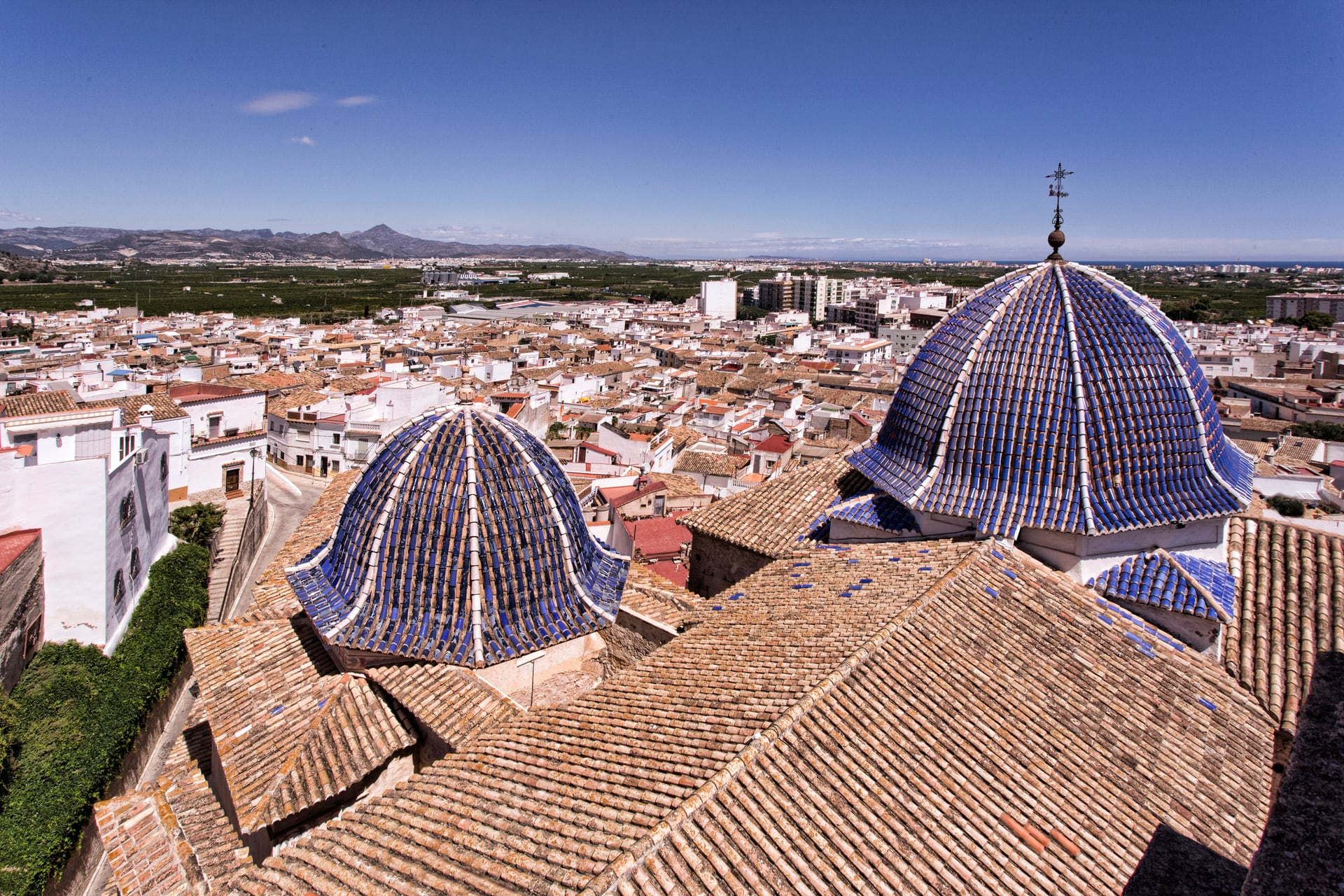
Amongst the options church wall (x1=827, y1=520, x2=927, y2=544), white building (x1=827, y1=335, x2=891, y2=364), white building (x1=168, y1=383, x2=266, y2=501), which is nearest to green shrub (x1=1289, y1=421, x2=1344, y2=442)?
white building (x1=827, y1=335, x2=891, y2=364)

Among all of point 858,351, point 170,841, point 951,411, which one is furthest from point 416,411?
point 858,351

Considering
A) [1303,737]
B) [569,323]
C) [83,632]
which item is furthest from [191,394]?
[569,323]

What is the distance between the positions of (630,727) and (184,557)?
64.0 feet

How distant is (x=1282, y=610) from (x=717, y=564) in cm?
746

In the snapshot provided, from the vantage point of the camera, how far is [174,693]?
17.0 metres

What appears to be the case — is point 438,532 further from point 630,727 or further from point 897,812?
point 897,812

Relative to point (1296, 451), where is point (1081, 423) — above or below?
above

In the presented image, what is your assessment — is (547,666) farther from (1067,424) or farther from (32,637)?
(32,637)

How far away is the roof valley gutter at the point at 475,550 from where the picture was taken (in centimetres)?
924

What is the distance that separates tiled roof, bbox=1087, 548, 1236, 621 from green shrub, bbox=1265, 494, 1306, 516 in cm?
952

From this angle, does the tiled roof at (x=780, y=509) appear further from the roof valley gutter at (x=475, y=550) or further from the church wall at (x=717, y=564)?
the roof valley gutter at (x=475, y=550)

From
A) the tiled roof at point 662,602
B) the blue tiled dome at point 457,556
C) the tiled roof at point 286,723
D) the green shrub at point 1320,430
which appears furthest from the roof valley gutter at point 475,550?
the green shrub at point 1320,430

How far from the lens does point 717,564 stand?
13.1 metres

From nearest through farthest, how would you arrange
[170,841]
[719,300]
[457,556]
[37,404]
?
[170,841]
[457,556]
[37,404]
[719,300]
